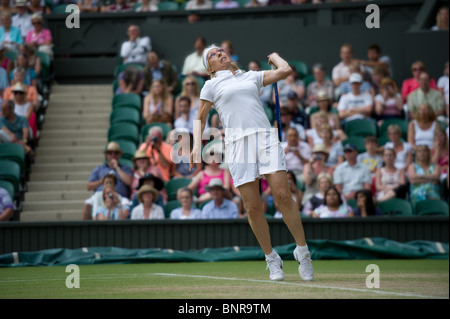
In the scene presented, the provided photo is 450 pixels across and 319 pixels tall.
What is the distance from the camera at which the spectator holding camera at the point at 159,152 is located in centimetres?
1295

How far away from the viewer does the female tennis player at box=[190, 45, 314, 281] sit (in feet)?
21.9

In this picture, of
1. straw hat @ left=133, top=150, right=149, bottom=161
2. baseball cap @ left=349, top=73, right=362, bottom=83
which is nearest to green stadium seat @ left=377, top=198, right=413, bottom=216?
baseball cap @ left=349, top=73, right=362, bottom=83

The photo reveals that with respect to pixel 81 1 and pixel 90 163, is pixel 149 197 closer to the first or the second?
pixel 90 163

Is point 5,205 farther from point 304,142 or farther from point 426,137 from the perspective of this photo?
point 426,137

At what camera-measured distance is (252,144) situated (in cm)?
671

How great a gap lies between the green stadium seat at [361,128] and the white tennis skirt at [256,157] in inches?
286

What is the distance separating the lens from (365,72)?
48.3ft

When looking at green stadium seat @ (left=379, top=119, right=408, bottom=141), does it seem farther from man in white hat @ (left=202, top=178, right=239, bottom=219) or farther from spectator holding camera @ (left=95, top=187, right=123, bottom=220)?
spectator holding camera @ (left=95, top=187, right=123, bottom=220)

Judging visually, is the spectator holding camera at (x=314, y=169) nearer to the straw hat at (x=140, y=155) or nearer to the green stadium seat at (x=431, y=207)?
the green stadium seat at (x=431, y=207)

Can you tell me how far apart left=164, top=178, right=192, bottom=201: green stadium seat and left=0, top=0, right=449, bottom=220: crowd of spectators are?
0.04 m

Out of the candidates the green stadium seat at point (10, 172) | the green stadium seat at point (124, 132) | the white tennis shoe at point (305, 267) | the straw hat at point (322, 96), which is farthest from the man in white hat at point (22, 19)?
the white tennis shoe at point (305, 267)

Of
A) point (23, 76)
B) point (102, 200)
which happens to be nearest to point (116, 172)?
point (102, 200)

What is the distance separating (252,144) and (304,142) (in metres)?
6.69

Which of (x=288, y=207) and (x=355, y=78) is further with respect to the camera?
(x=355, y=78)
